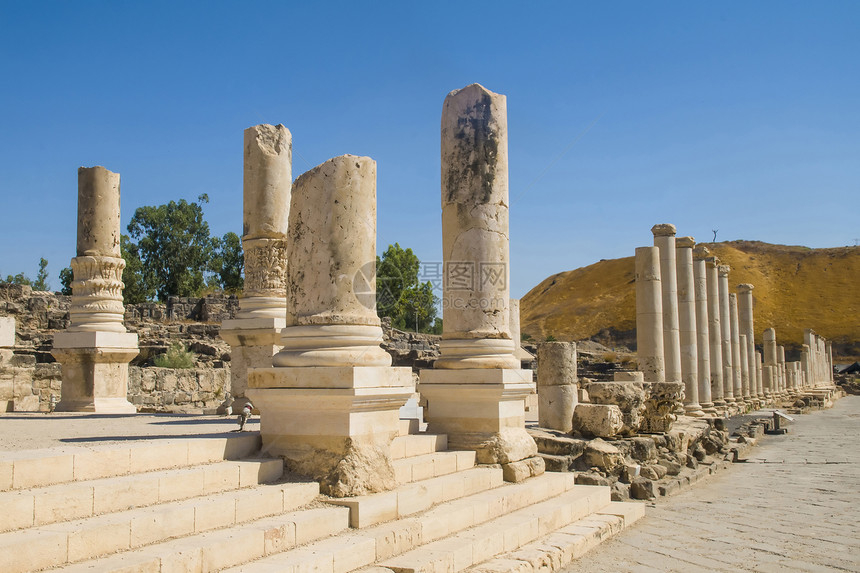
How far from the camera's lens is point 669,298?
21594 millimetres

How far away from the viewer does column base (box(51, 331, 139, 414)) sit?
442 inches

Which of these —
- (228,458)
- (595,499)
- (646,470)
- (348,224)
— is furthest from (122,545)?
(646,470)

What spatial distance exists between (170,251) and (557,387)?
130 feet

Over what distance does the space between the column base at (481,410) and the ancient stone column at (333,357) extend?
6.13ft

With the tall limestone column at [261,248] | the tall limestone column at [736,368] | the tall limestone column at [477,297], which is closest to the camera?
the tall limestone column at [477,297]

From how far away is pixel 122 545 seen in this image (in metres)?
4.20

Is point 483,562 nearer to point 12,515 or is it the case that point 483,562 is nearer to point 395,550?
point 395,550

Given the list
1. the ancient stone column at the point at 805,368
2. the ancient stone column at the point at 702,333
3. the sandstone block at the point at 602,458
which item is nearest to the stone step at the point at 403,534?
the sandstone block at the point at 602,458

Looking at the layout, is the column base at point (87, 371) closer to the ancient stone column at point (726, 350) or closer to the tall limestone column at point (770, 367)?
the ancient stone column at point (726, 350)

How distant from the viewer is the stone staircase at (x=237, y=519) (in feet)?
13.4

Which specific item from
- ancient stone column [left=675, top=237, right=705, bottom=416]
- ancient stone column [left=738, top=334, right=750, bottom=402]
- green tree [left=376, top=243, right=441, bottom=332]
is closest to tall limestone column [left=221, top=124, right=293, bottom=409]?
→ ancient stone column [left=675, top=237, right=705, bottom=416]

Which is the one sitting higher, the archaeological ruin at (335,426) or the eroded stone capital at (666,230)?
the eroded stone capital at (666,230)

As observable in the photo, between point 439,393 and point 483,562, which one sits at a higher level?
point 439,393

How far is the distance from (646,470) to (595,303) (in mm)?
88340
